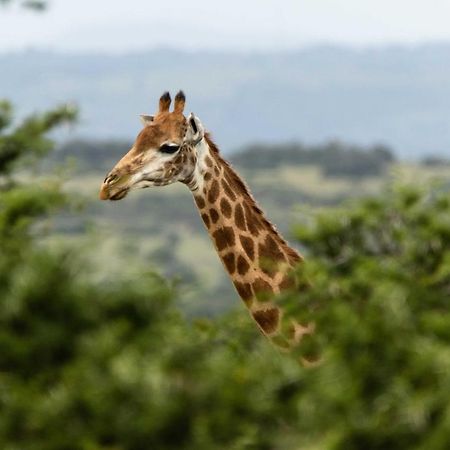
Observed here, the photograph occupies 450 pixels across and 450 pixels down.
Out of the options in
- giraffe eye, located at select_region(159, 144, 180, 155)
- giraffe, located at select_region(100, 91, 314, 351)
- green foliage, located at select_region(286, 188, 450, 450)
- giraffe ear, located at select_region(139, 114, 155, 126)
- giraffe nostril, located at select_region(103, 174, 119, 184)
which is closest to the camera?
green foliage, located at select_region(286, 188, 450, 450)

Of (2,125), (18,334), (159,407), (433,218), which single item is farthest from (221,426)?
(2,125)

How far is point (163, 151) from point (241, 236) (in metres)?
1.17

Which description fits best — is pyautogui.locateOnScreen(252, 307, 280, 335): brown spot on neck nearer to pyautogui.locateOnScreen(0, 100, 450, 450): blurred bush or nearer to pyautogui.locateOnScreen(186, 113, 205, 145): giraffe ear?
pyautogui.locateOnScreen(186, 113, 205, 145): giraffe ear

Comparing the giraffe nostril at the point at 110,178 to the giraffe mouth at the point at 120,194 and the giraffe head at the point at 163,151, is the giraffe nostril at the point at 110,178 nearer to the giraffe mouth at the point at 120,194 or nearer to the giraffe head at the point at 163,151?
the giraffe head at the point at 163,151

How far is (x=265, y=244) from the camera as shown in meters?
13.6

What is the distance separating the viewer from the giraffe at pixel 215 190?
43.8 feet

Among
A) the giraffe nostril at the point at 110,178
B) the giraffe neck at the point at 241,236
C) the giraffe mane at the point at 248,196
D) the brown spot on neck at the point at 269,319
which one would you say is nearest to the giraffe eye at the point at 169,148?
the giraffe neck at the point at 241,236

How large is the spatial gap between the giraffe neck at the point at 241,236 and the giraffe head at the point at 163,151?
8.0 inches

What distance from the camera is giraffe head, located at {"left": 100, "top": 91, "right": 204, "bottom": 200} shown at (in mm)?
13375

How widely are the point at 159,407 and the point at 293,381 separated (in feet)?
1.97

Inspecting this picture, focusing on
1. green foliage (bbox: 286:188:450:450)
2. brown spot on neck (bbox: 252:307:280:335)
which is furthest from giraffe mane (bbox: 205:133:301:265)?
green foliage (bbox: 286:188:450:450)

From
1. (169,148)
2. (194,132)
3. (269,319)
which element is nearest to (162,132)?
(169,148)

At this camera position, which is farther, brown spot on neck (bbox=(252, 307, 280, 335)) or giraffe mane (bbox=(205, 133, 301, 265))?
giraffe mane (bbox=(205, 133, 301, 265))

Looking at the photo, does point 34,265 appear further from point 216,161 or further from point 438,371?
point 216,161
